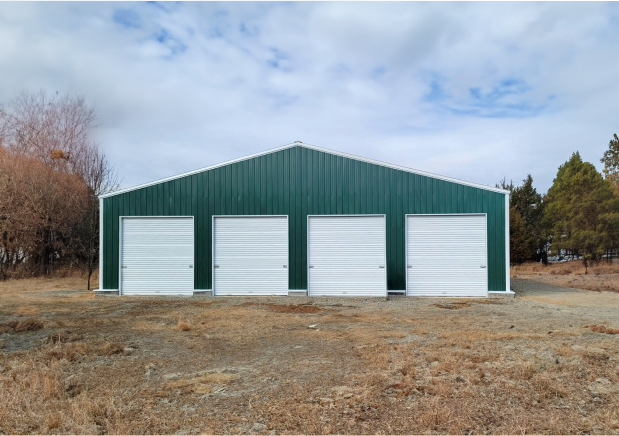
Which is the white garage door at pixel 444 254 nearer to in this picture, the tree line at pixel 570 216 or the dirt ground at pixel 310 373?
the dirt ground at pixel 310 373

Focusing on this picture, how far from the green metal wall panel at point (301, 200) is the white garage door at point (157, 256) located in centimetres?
26

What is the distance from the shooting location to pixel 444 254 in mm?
14594

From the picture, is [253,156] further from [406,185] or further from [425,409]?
[425,409]

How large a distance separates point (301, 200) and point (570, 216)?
22513 millimetres

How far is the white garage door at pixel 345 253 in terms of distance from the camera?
14.6 metres

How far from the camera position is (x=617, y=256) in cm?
3297

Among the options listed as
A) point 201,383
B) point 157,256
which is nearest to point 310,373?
point 201,383

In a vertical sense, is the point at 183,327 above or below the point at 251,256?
below

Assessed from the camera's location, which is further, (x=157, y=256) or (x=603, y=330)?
(x=157, y=256)

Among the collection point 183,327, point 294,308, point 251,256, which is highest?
point 251,256

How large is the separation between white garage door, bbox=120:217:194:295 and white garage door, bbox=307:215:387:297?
3.96 m

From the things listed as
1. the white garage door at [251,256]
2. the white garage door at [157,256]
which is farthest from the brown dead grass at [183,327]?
the white garage door at [157,256]

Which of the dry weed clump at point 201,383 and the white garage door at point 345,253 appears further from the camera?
the white garage door at point 345,253

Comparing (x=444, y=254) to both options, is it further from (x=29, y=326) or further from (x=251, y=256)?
(x=29, y=326)
